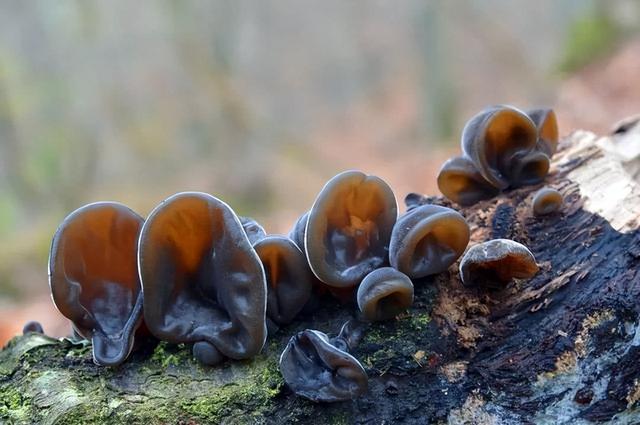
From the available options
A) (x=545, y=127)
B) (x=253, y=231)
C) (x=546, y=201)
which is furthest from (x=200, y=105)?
(x=546, y=201)

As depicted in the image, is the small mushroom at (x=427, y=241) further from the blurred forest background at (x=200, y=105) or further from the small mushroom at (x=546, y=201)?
the blurred forest background at (x=200, y=105)

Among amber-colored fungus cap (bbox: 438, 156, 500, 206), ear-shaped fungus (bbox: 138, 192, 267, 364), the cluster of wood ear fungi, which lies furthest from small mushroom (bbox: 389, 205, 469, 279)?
amber-colored fungus cap (bbox: 438, 156, 500, 206)

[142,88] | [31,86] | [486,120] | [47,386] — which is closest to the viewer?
[47,386]

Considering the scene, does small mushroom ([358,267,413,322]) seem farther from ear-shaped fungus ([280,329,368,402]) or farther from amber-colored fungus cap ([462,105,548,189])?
amber-colored fungus cap ([462,105,548,189])

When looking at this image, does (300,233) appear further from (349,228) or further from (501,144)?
(501,144)

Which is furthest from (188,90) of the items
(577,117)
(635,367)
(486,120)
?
(635,367)

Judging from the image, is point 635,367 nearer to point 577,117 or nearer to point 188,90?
point 577,117
